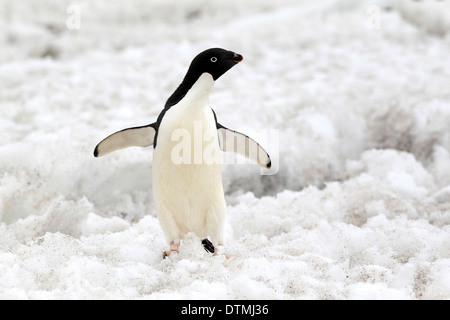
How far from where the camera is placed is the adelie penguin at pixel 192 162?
166cm

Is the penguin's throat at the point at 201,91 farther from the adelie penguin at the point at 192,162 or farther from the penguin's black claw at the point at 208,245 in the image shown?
the penguin's black claw at the point at 208,245

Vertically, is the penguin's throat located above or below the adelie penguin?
above

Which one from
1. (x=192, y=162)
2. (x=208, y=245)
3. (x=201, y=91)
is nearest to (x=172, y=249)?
(x=208, y=245)

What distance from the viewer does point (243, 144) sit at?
6.20 ft

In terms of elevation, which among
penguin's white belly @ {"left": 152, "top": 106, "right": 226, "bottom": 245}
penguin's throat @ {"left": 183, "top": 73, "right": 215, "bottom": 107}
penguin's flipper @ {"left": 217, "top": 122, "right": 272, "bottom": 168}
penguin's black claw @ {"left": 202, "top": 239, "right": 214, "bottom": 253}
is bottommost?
penguin's black claw @ {"left": 202, "top": 239, "right": 214, "bottom": 253}

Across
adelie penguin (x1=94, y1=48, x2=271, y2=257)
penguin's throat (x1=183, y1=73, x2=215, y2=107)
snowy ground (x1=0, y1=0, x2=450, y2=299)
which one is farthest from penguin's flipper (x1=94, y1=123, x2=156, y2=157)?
snowy ground (x1=0, y1=0, x2=450, y2=299)

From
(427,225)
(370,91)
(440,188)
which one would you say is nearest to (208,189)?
(427,225)

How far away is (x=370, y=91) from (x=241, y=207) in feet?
5.68

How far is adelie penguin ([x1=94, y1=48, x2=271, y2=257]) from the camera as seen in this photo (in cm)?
166

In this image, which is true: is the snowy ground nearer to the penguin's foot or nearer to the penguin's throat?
the penguin's foot

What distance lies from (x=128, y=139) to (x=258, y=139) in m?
1.18

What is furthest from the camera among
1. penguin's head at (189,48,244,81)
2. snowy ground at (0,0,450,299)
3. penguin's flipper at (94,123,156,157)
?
penguin's flipper at (94,123,156,157)

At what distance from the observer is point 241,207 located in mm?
2244

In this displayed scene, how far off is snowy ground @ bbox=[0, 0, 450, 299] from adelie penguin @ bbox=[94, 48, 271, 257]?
0.08 metres
